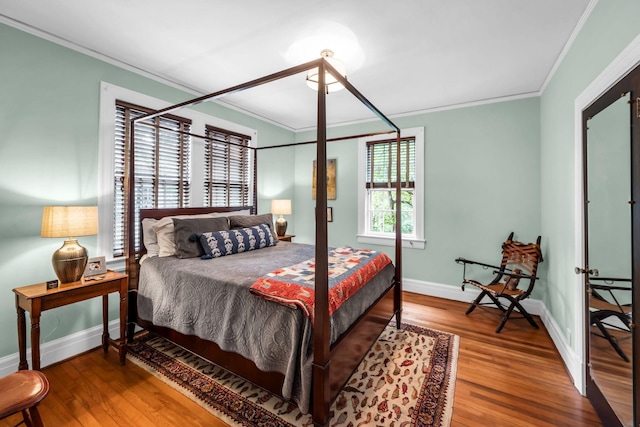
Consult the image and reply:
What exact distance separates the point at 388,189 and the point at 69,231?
3.68m

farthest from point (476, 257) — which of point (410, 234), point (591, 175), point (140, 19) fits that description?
point (140, 19)

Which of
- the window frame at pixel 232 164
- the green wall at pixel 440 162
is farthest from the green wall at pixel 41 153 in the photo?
the window frame at pixel 232 164

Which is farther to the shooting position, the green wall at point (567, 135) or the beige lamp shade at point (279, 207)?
the beige lamp shade at point (279, 207)

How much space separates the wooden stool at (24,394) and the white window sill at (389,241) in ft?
12.2

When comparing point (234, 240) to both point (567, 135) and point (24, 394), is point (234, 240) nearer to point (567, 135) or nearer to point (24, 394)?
point (24, 394)

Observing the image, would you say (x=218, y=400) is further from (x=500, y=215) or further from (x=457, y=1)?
(x=500, y=215)

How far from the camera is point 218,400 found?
5.99ft

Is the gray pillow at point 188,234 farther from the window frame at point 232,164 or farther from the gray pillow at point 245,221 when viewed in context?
the window frame at point 232,164

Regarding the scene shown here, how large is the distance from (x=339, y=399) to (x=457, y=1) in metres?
2.79

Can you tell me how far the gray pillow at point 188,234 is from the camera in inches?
99.7

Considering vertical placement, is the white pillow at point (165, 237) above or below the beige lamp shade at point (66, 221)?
below

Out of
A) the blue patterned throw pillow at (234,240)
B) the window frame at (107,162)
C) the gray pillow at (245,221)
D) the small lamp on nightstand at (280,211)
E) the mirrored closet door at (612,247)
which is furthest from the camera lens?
the small lamp on nightstand at (280,211)

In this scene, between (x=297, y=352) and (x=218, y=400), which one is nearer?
(x=297, y=352)

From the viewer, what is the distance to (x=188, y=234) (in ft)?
8.56
